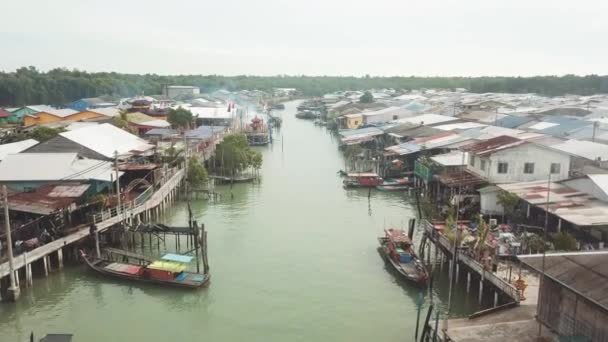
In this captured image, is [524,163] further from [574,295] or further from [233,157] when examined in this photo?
[233,157]

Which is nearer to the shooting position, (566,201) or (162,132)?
(566,201)

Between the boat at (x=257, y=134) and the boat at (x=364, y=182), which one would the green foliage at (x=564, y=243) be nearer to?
the boat at (x=364, y=182)

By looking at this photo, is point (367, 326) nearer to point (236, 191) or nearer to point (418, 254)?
point (418, 254)

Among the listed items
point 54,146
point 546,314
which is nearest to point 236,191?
point 54,146

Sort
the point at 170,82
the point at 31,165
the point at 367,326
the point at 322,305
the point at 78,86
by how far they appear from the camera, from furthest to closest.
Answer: the point at 170,82 < the point at 78,86 < the point at 31,165 < the point at 322,305 < the point at 367,326

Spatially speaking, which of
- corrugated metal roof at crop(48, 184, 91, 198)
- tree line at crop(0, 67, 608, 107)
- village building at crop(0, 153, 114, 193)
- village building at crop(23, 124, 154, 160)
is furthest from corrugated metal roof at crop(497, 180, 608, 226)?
tree line at crop(0, 67, 608, 107)

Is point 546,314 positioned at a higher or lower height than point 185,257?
higher

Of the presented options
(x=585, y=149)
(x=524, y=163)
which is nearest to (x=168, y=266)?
(x=524, y=163)

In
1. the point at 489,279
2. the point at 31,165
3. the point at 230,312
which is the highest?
the point at 31,165
